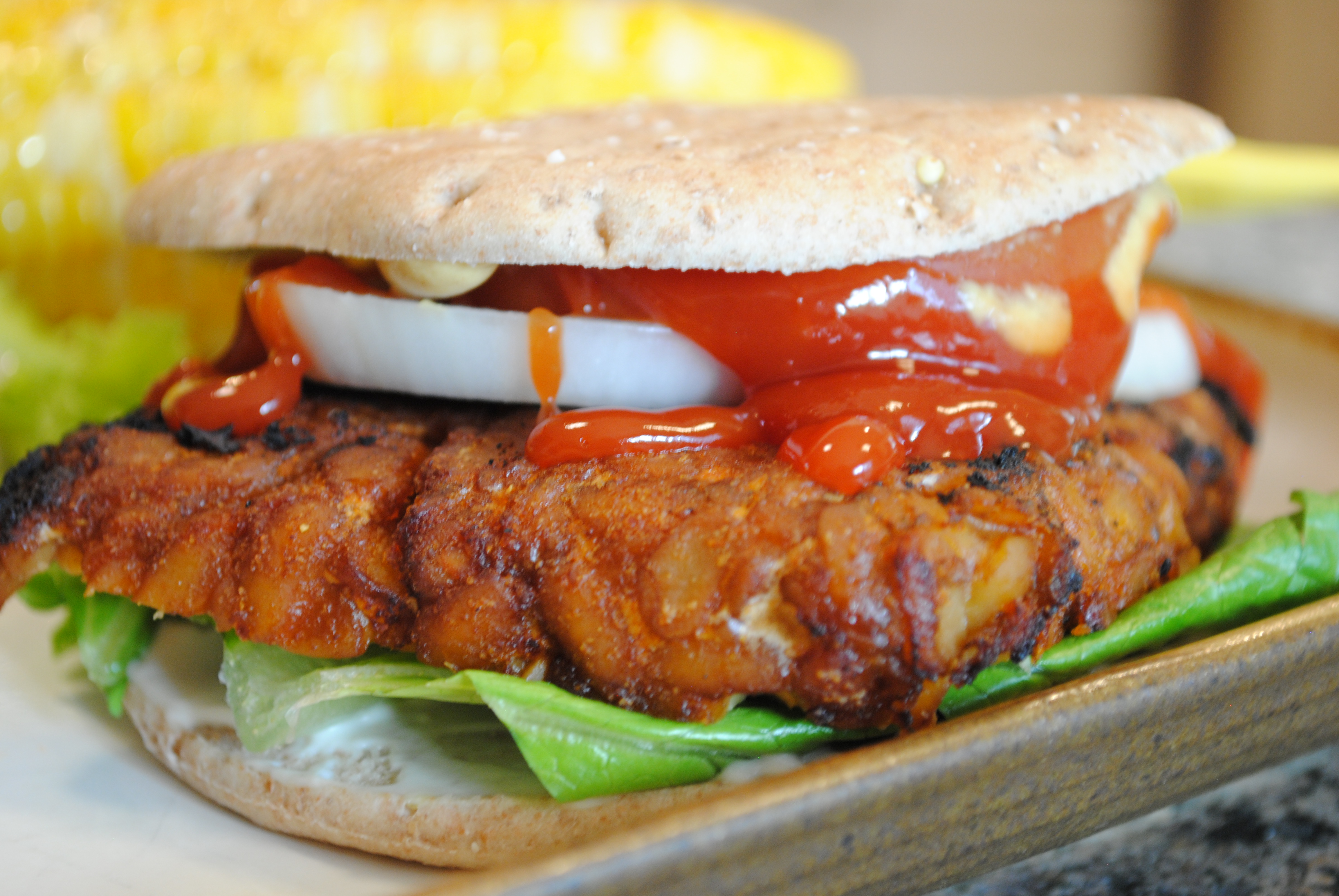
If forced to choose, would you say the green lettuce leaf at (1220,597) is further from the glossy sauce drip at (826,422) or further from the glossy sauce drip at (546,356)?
the glossy sauce drip at (546,356)

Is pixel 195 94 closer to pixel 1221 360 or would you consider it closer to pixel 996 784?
pixel 1221 360

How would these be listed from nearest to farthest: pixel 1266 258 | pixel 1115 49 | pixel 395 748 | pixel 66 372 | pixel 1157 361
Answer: pixel 395 748
pixel 1157 361
pixel 66 372
pixel 1266 258
pixel 1115 49

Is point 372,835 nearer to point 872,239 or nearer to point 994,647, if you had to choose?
point 994,647

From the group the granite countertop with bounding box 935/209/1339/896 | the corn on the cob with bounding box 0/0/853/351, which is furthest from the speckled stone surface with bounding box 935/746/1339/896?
the corn on the cob with bounding box 0/0/853/351

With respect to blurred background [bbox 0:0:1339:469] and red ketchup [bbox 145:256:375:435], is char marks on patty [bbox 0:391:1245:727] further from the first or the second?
blurred background [bbox 0:0:1339:469]

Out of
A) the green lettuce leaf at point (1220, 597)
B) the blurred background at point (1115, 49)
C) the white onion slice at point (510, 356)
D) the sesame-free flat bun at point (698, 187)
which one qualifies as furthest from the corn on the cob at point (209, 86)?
the blurred background at point (1115, 49)

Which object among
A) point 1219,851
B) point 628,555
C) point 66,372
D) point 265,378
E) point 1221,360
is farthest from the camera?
point 66,372

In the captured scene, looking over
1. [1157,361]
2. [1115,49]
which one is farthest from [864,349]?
[1115,49]

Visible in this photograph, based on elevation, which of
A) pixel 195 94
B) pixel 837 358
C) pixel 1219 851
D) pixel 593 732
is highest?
pixel 195 94
